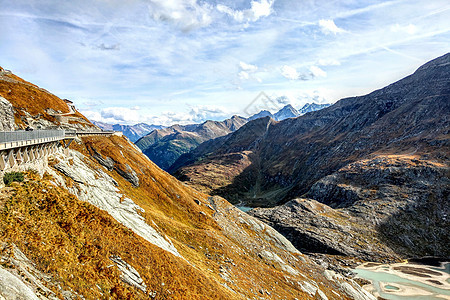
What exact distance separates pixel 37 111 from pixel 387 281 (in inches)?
5369

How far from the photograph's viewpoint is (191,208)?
2901 inches

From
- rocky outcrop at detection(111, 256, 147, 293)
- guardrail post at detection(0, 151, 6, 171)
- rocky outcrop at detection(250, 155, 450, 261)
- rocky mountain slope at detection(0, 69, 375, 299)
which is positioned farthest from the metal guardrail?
rocky outcrop at detection(250, 155, 450, 261)

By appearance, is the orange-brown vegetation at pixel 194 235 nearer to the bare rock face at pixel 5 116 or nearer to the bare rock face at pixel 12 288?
the bare rock face at pixel 5 116

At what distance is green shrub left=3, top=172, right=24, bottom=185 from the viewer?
78.5 feet

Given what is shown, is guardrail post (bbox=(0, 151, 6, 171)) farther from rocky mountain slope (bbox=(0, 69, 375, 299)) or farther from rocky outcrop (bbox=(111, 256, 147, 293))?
rocky outcrop (bbox=(111, 256, 147, 293))

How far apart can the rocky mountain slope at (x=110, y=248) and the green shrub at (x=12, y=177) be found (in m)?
0.77

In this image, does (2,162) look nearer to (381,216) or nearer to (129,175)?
(129,175)

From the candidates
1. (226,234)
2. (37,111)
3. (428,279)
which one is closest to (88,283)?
(226,234)

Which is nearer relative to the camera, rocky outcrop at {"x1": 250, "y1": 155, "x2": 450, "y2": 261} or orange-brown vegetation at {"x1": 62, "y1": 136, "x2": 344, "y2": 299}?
orange-brown vegetation at {"x1": 62, "y1": 136, "x2": 344, "y2": 299}

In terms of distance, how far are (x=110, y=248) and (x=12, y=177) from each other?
12.8 meters

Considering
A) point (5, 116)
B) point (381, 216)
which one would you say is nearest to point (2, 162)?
point (5, 116)

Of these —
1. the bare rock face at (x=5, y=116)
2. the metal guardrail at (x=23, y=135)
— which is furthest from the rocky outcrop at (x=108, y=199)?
the bare rock face at (x=5, y=116)

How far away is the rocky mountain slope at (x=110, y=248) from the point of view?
1762cm

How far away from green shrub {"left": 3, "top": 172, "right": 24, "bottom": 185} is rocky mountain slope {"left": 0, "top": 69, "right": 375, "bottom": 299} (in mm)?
772
